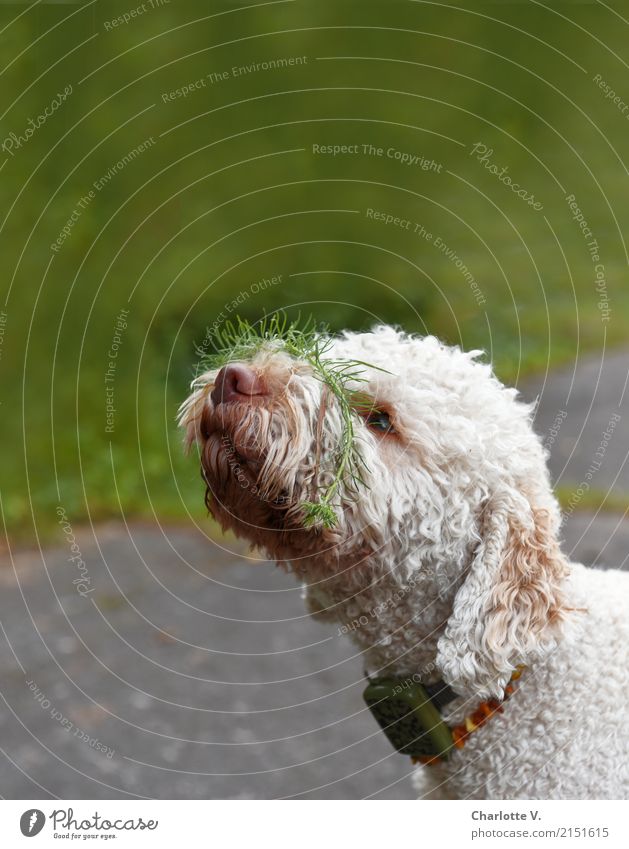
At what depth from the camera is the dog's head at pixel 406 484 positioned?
6.74ft

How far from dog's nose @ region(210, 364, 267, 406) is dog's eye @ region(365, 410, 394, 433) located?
0.32m

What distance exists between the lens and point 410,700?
2.18 meters

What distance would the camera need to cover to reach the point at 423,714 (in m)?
2.19

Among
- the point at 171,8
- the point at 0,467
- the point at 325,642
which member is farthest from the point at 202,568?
the point at 171,8

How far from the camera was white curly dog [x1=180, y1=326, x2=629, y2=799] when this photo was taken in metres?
2.07
